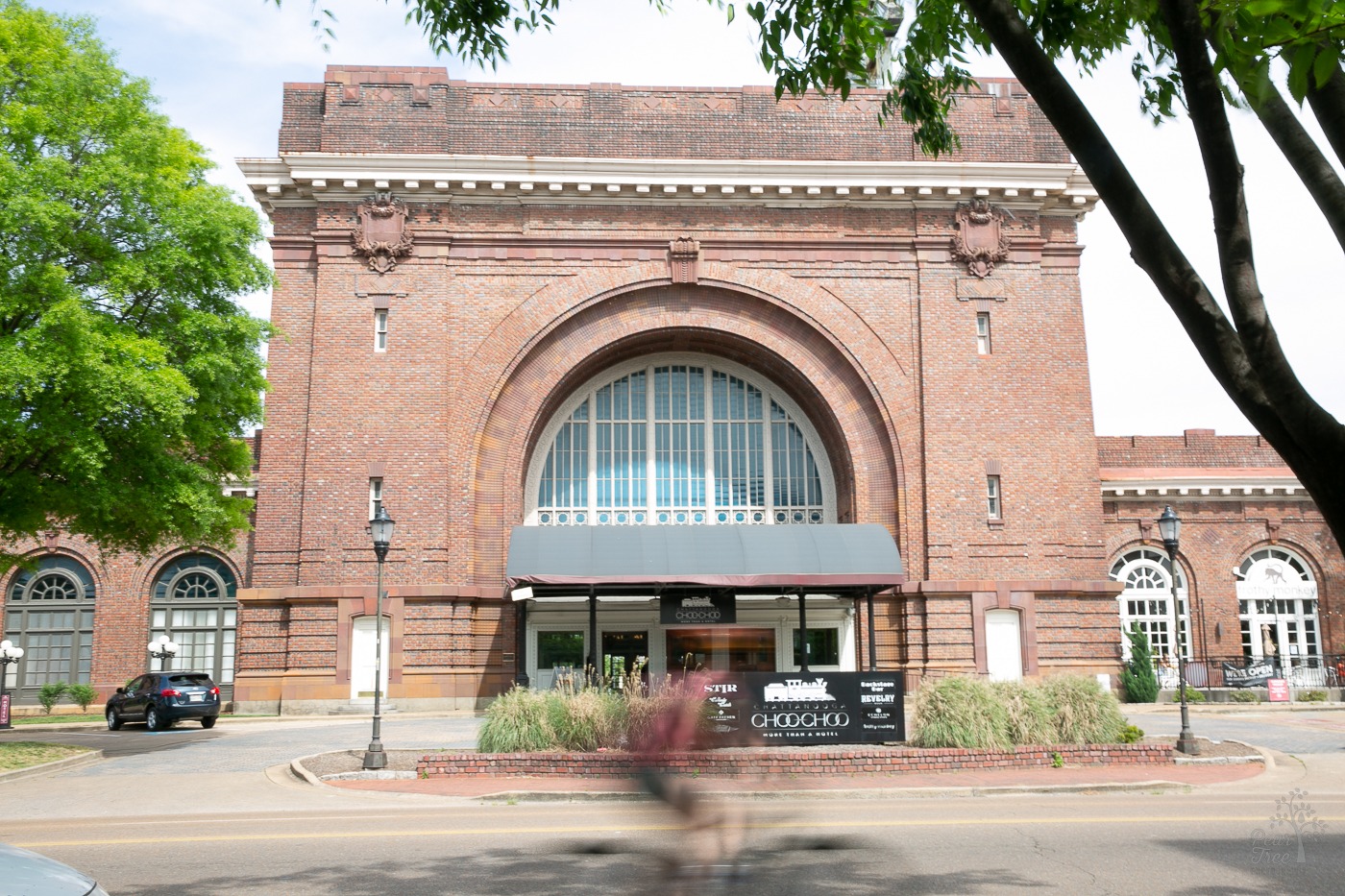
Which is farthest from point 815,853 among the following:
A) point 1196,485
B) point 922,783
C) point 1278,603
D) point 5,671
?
point 1278,603

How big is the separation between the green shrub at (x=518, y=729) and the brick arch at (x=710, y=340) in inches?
503

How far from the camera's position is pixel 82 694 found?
113ft

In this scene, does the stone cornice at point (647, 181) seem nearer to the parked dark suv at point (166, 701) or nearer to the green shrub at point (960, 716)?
the parked dark suv at point (166, 701)

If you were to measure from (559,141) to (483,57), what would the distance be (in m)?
22.4

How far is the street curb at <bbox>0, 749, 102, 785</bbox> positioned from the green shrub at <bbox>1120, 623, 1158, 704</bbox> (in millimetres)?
24226

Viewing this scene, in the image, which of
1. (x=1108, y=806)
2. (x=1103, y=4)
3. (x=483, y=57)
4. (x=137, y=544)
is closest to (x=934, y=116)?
(x=1103, y=4)

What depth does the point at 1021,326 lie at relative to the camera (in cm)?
3059

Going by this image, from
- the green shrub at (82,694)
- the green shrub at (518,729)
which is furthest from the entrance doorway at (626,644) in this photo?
the green shrub at (82,694)

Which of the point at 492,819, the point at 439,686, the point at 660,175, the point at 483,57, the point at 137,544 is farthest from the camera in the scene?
the point at 660,175

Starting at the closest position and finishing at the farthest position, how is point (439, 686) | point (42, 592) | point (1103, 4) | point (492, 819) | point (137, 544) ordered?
point (1103, 4) < point (492, 819) < point (137, 544) < point (439, 686) < point (42, 592)

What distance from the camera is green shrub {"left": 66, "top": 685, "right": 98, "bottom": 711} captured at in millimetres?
34344

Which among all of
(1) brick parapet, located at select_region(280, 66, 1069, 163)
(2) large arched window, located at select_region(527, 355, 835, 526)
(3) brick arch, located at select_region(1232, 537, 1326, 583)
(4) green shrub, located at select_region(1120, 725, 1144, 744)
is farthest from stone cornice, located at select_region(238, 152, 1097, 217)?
(4) green shrub, located at select_region(1120, 725, 1144, 744)

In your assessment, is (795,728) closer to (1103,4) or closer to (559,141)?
(1103,4)

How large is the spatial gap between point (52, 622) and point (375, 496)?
1434 cm
